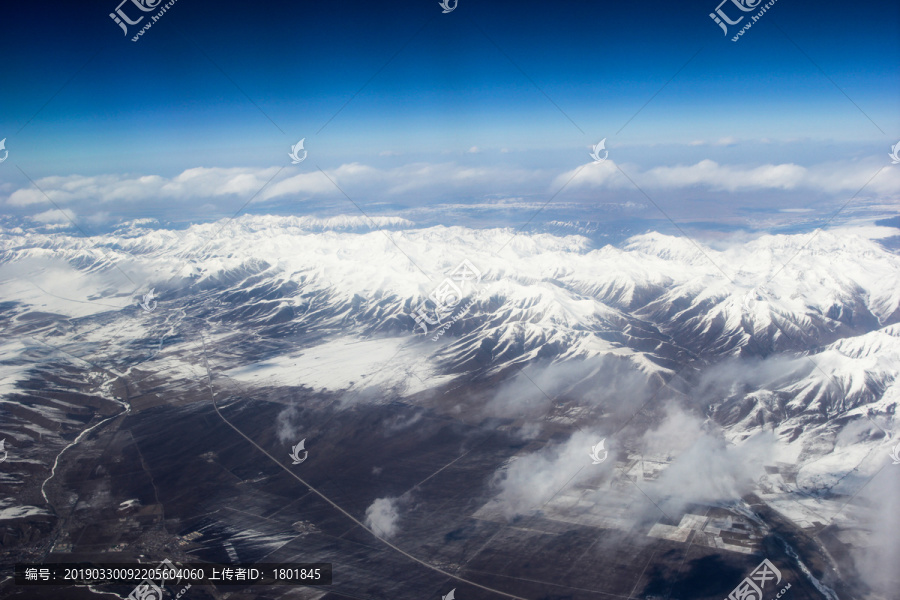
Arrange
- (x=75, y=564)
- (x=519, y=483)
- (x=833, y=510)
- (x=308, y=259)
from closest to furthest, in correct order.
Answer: (x=75, y=564), (x=833, y=510), (x=519, y=483), (x=308, y=259)

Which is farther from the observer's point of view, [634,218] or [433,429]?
[634,218]

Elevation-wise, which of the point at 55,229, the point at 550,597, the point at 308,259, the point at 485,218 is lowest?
the point at 550,597

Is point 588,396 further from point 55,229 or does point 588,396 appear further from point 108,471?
point 55,229

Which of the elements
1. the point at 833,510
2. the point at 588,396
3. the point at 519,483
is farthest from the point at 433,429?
the point at 833,510
